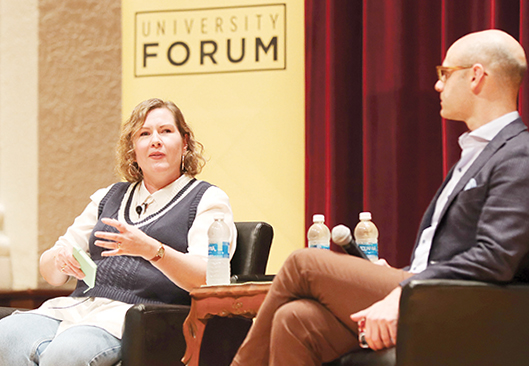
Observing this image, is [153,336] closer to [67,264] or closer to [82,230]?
[67,264]

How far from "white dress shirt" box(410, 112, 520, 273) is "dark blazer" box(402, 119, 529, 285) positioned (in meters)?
0.03

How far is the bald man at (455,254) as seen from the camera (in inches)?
57.0

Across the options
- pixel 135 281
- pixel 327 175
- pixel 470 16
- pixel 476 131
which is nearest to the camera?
pixel 476 131

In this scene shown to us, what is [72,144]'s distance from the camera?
3.49 m

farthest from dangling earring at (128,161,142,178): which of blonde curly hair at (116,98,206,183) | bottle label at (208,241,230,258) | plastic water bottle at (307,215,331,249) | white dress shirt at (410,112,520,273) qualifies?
white dress shirt at (410,112,520,273)

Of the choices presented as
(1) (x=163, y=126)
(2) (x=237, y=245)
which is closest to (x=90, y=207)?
(1) (x=163, y=126)

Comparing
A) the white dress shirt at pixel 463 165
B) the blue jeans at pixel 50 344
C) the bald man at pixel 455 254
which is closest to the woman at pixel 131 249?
the blue jeans at pixel 50 344

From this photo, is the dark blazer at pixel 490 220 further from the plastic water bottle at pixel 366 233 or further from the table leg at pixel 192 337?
the plastic water bottle at pixel 366 233

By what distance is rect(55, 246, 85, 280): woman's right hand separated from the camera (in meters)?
2.14

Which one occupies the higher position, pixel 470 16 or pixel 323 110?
pixel 470 16

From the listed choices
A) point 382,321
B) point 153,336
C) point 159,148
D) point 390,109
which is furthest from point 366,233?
point 382,321

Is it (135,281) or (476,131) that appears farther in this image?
(135,281)

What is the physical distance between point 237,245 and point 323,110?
1.07 m

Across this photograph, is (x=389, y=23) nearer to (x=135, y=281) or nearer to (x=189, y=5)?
(x=189, y=5)
